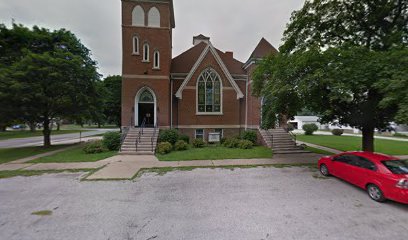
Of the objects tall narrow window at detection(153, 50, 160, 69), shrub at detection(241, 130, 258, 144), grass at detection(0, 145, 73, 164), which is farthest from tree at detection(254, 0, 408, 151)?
grass at detection(0, 145, 73, 164)

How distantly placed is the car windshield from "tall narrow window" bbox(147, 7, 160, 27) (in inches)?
709

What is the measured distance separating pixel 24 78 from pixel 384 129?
23.9 metres

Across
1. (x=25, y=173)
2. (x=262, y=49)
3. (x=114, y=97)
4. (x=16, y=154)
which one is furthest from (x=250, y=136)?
(x=114, y=97)

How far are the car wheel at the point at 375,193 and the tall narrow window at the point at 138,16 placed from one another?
1865 cm

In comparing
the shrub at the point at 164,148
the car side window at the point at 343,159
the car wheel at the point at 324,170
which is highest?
the car side window at the point at 343,159

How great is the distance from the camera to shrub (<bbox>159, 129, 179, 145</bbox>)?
1429 cm

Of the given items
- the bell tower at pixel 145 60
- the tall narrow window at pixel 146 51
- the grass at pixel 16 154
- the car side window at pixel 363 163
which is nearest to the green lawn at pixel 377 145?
the car side window at pixel 363 163

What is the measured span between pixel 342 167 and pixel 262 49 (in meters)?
14.0

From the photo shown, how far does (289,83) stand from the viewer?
8.68 metres

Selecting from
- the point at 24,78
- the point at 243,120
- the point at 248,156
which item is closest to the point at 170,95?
the point at 243,120

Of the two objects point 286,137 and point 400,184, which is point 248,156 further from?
point 400,184

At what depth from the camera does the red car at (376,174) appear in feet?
16.7

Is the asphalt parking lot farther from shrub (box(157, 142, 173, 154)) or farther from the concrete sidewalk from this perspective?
shrub (box(157, 142, 173, 154))

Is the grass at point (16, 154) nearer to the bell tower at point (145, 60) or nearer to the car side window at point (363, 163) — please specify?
the bell tower at point (145, 60)
